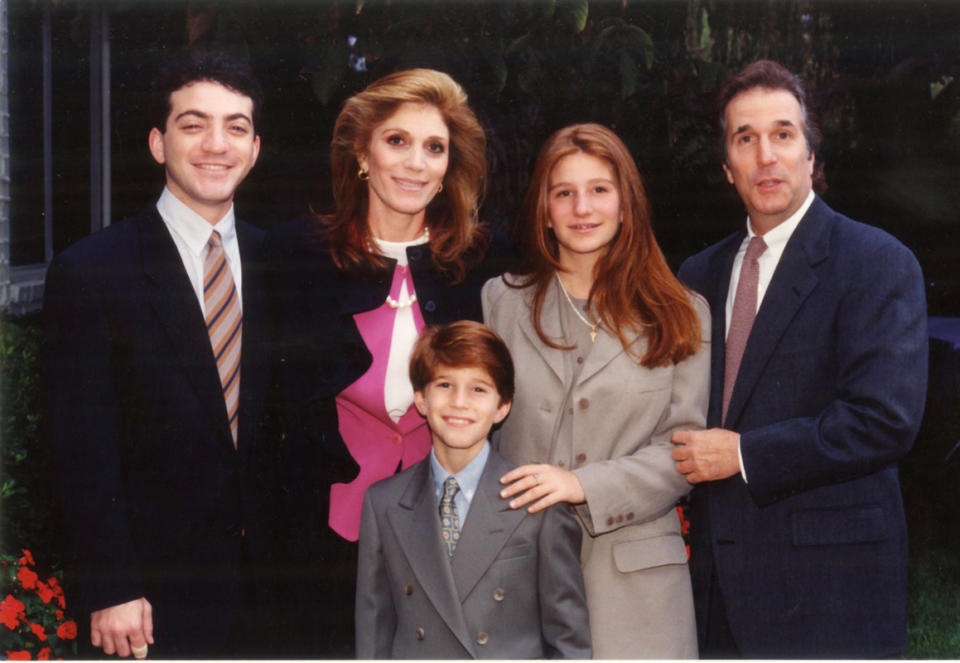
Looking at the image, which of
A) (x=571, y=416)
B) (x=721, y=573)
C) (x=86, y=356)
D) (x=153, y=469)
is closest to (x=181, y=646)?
(x=153, y=469)

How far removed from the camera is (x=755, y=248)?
→ 2924mm

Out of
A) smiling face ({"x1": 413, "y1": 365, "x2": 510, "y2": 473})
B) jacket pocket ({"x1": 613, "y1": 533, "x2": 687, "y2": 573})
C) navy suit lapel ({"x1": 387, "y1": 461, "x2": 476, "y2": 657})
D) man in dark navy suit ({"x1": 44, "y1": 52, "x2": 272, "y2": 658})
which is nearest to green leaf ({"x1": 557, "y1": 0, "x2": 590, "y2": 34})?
man in dark navy suit ({"x1": 44, "y1": 52, "x2": 272, "y2": 658})

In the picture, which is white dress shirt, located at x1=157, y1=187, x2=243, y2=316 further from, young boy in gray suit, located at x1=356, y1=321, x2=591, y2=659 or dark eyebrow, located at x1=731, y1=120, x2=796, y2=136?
dark eyebrow, located at x1=731, y1=120, x2=796, y2=136

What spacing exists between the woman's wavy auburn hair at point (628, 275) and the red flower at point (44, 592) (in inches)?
80.5

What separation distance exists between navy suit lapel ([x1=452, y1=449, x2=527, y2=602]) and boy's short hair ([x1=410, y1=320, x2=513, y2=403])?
301 millimetres

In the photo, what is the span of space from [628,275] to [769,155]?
56cm

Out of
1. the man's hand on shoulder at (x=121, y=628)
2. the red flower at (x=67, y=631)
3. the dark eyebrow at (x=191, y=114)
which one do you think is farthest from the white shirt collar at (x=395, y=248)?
the red flower at (x=67, y=631)

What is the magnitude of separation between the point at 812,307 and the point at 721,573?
836 mm

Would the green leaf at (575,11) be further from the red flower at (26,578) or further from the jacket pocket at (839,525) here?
the red flower at (26,578)

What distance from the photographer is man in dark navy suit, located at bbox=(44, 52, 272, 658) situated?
107 inches

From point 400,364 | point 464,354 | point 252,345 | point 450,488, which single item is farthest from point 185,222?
point 450,488

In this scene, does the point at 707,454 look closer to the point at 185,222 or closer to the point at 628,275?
the point at 628,275

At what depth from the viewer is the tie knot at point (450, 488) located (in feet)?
8.63

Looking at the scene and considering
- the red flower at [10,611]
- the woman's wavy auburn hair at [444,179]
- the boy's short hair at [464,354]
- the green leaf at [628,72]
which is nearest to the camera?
the boy's short hair at [464,354]
